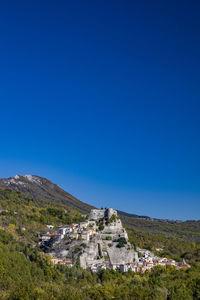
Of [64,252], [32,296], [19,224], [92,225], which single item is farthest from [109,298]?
[19,224]

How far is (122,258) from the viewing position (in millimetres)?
82000

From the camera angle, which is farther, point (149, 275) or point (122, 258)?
point (122, 258)

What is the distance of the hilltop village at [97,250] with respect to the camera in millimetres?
76850

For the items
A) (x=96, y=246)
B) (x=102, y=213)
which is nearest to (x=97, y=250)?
(x=96, y=246)

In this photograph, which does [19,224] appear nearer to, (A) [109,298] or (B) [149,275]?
(B) [149,275]

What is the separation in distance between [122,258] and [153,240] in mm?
38705

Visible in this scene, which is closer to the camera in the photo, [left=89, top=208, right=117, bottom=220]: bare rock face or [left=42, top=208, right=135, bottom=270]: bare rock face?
[left=42, top=208, right=135, bottom=270]: bare rock face

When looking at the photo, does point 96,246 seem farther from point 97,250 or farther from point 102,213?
point 102,213

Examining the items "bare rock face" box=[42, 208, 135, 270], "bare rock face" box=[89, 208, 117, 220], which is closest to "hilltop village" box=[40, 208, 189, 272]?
"bare rock face" box=[42, 208, 135, 270]

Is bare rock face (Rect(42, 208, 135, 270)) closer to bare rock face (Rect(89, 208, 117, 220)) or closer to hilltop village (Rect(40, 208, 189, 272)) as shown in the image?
hilltop village (Rect(40, 208, 189, 272))

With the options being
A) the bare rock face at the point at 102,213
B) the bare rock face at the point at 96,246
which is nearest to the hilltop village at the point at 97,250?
the bare rock face at the point at 96,246

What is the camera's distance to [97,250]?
8219cm

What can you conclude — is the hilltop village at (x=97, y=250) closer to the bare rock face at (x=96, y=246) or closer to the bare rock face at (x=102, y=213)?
the bare rock face at (x=96, y=246)

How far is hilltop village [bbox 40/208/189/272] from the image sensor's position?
76850 mm
